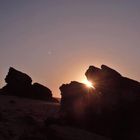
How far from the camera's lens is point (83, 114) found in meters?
30.6

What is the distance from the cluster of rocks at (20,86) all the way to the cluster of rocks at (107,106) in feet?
101

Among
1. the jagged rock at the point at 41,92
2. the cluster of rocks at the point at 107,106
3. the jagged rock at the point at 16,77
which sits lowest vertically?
the cluster of rocks at the point at 107,106

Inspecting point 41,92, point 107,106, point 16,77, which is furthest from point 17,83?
point 107,106

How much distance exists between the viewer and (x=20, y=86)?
61.8 meters

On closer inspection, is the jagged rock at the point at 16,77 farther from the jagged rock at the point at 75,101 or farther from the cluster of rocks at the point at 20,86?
the jagged rock at the point at 75,101

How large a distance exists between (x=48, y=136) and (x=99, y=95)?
7.17 metres

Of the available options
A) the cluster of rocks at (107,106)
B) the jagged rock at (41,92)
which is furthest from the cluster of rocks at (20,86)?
the cluster of rocks at (107,106)

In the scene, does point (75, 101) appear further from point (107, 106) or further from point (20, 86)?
point (20, 86)

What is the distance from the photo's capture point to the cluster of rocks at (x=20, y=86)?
61.9 meters

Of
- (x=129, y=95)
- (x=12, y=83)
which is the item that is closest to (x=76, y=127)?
(x=129, y=95)

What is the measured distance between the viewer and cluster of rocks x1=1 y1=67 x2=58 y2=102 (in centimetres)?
6194

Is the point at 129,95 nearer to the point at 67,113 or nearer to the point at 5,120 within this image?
the point at 67,113

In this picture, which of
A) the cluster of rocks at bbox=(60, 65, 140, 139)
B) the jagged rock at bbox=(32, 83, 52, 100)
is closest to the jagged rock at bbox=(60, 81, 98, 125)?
the cluster of rocks at bbox=(60, 65, 140, 139)

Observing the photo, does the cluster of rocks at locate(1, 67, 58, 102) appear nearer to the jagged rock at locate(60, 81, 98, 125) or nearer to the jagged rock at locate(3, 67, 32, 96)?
the jagged rock at locate(3, 67, 32, 96)
